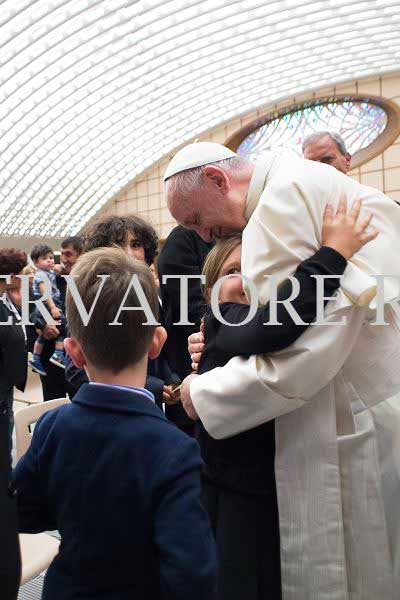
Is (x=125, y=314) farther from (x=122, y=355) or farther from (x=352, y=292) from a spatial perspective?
(x=352, y=292)

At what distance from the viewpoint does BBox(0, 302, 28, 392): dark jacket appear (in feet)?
9.66

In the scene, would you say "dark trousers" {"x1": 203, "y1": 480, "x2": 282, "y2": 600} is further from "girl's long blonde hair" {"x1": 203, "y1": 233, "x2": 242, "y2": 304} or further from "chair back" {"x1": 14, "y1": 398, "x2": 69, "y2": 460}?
"chair back" {"x1": 14, "y1": 398, "x2": 69, "y2": 460}

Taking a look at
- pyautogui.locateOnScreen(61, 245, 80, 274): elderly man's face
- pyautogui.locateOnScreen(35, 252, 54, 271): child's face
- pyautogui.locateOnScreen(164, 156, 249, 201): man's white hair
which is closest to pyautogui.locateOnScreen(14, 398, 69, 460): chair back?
pyautogui.locateOnScreen(164, 156, 249, 201): man's white hair

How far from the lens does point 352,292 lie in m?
1.29

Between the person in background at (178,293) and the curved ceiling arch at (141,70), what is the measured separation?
1486cm

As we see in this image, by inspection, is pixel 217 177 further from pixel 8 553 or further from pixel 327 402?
pixel 8 553

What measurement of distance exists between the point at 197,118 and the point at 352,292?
23.6 meters

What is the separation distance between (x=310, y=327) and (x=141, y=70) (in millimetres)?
20473

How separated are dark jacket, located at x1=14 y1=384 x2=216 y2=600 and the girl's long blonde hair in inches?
27.9

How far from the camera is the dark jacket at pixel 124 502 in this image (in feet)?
3.30

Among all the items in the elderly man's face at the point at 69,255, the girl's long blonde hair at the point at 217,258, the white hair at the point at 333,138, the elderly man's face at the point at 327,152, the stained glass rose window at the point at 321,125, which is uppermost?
the stained glass rose window at the point at 321,125

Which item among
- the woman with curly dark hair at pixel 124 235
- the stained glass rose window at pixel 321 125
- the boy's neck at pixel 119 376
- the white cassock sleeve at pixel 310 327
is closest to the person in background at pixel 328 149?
the woman with curly dark hair at pixel 124 235

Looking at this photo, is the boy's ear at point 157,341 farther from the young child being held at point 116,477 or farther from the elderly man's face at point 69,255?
the elderly man's face at point 69,255

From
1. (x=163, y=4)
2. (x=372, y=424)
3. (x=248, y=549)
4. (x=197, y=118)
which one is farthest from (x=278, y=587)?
(x=197, y=118)
